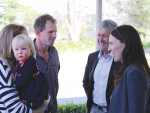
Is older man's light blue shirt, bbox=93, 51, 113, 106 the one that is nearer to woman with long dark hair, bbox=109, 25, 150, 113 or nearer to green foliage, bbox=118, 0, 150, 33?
woman with long dark hair, bbox=109, 25, 150, 113

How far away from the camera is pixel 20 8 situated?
18.0 feet

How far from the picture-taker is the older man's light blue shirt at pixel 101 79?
2385mm

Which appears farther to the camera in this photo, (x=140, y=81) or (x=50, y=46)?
(x=50, y=46)

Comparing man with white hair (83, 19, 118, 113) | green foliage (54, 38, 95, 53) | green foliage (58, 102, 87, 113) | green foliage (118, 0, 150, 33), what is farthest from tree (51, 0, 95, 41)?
man with white hair (83, 19, 118, 113)

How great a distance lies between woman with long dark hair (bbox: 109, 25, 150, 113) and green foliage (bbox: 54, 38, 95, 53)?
15.5 feet

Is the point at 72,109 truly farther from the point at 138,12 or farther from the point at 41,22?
the point at 138,12

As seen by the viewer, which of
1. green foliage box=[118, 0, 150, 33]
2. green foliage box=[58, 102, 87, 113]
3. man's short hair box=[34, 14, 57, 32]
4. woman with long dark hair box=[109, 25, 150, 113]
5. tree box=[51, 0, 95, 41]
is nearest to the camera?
woman with long dark hair box=[109, 25, 150, 113]

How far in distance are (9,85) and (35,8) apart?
15.1ft

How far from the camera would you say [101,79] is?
96.0 inches

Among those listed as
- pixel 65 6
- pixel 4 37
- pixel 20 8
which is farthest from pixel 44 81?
pixel 65 6

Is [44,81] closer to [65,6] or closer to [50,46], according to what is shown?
[50,46]

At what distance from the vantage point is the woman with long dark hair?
147cm

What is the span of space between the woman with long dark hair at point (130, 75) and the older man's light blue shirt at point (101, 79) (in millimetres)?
687

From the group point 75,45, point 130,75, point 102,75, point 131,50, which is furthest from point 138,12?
point 130,75
